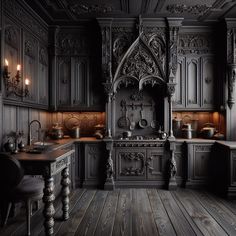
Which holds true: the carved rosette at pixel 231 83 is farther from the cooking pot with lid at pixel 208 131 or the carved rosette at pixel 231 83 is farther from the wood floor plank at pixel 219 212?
the wood floor plank at pixel 219 212

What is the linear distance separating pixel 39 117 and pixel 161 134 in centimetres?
239

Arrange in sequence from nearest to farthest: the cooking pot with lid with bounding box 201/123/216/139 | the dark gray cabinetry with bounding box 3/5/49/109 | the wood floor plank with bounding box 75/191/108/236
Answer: the wood floor plank with bounding box 75/191/108/236
the dark gray cabinetry with bounding box 3/5/49/109
the cooking pot with lid with bounding box 201/123/216/139

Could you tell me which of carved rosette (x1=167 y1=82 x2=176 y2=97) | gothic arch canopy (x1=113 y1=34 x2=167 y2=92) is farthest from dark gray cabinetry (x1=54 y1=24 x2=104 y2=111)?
carved rosette (x1=167 y1=82 x2=176 y2=97)

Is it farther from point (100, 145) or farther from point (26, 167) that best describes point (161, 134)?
point (26, 167)

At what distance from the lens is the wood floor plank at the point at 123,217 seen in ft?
10.1

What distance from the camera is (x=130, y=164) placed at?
504 centimetres

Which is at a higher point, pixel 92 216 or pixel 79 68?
pixel 79 68

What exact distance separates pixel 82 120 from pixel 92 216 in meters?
2.53

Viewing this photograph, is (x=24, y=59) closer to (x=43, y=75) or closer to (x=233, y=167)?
(x=43, y=75)

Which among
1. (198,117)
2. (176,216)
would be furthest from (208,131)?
(176,216)

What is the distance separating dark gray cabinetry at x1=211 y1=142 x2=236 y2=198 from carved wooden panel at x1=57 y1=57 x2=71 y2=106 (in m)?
3.13

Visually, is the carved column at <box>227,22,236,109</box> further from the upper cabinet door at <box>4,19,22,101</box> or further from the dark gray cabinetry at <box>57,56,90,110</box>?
the upper cabinet door at <box>4,19,22,101</box>

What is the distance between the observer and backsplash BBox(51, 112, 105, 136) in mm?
5645

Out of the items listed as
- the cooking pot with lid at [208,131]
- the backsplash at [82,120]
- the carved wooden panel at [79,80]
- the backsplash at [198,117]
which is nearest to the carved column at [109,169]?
the backsplash at [82,120]
